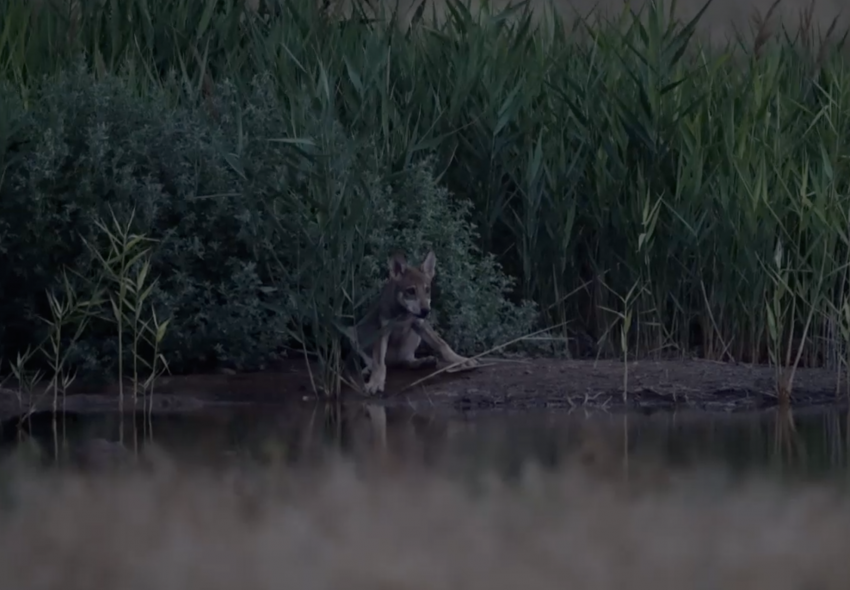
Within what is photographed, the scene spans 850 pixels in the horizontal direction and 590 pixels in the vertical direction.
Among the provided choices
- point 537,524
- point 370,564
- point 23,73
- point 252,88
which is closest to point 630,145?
point 252,88

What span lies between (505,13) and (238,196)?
2.70m

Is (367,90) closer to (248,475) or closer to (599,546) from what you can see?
(248,475)

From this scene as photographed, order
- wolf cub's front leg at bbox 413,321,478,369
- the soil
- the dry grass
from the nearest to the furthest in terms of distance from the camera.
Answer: the dry grass, the soil, wolf cub's front leg at bbox 413,321,478,369

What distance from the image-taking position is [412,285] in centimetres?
955

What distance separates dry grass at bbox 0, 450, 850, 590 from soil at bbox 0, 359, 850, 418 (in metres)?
2.48

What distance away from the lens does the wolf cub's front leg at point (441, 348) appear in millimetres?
9812

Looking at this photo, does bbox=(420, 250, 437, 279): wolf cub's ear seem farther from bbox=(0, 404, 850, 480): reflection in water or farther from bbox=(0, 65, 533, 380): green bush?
bbox=(0, 404, 850, 480): reflection in water

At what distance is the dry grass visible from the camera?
191 inches

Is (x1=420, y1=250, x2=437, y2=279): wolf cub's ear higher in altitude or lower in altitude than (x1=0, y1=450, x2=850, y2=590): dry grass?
higher

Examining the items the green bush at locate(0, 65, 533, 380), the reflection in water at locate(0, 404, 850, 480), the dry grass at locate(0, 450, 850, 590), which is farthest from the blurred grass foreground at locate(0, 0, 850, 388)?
the dry grass at locate(0, 450, 850, 590)

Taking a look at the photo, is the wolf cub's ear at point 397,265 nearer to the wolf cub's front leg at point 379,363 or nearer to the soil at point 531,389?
the wolf cub's front leg at point 379,363

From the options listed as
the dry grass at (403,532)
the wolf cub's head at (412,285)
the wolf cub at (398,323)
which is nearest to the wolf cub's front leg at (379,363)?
the wolf cub at (398,323)

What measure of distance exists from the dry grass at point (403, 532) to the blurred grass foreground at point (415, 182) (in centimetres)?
282

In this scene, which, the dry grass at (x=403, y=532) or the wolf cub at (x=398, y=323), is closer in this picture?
the dry grass at (x=403, y=532)
